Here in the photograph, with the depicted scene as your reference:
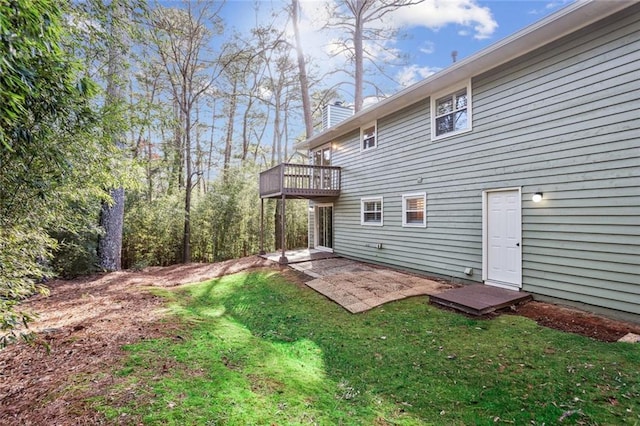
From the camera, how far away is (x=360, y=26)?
13.0 m

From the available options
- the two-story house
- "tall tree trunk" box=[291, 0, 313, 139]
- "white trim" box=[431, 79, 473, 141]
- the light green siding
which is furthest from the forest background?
the light green siding

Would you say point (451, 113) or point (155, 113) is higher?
point (155, 113)

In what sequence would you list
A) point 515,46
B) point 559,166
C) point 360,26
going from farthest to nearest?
point 360,26 → point 515,46 → point 559,166

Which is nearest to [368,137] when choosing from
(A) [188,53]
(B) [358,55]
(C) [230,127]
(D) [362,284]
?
(D) [362,284]

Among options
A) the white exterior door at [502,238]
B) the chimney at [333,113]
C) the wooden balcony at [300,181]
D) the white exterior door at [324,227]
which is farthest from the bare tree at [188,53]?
the white exterior door at [502,238]

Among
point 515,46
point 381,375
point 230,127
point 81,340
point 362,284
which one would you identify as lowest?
point 381,375

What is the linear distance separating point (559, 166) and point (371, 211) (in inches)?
205

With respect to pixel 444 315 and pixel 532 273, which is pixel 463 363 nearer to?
pixel 444 315

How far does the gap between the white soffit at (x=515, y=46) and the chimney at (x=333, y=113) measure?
373 centimetres

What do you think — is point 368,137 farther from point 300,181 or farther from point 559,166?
point 559,166

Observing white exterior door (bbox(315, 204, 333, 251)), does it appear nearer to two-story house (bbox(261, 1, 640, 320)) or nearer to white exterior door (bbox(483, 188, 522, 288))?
two-story house (bbox(261, 1, 640, 320))

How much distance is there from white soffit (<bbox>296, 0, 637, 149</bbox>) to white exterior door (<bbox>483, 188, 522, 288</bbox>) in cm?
249

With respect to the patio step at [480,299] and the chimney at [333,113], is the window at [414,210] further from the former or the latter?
the chimney at [333,113]

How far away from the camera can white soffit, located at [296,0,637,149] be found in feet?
13.7
